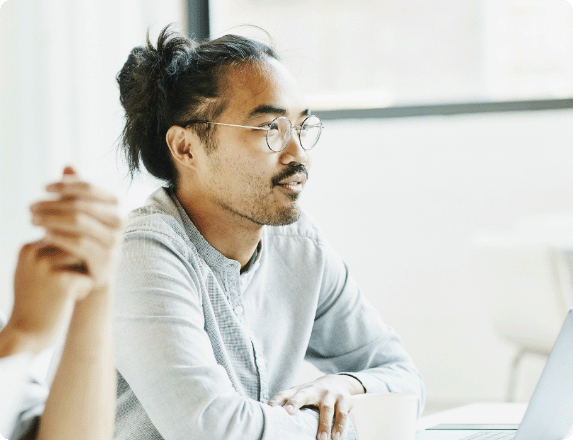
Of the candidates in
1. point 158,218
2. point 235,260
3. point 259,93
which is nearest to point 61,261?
point 158,218

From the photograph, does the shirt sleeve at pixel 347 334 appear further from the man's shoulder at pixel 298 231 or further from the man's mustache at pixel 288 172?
the man's mustache at pixel 288 172

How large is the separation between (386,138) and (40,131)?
172cm

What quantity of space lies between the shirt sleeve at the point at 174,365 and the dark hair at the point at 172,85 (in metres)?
0.41

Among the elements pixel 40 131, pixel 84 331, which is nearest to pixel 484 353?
pixel 40 131

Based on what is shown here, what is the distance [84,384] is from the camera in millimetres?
871

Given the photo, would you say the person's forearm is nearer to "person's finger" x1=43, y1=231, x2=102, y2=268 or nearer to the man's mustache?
"person's finger" x1=43, y1=231, x2=102, y2=268

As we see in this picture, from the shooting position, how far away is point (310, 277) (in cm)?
159

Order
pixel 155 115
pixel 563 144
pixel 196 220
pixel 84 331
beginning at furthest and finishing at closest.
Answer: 1. pixel 563 144
2. pixel 155 115
3. pixel 196 220
4. pixel 84 331

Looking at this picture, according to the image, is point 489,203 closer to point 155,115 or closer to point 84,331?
point 155,115

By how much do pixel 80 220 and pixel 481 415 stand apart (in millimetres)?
952

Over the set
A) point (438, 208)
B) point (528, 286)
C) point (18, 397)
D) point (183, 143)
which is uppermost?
point (183, 143)

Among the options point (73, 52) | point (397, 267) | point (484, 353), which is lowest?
point (484, 353)

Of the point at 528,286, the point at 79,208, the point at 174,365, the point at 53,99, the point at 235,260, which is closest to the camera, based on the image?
the point at 79,208

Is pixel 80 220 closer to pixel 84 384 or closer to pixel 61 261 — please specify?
pixel 61 261
